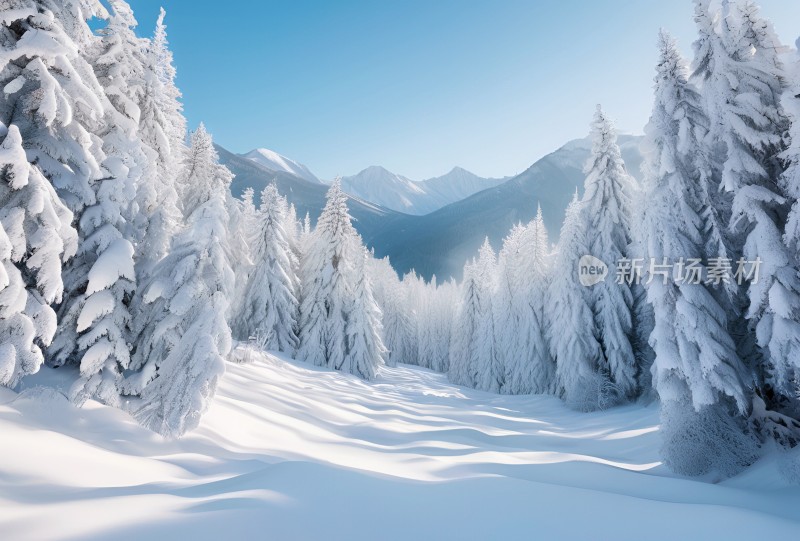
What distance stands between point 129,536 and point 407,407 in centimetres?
1569

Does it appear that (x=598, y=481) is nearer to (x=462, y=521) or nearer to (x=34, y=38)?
(x=462, y=521)

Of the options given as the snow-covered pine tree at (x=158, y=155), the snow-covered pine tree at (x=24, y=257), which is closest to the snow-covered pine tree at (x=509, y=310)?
the snow-covered pine tree at (x=158, y=155)

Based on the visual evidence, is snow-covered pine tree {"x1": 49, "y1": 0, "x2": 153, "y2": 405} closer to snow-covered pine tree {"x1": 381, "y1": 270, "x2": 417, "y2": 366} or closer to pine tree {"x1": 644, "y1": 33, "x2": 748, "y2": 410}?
pine tree {"x1": 644, "y1": 33, "x2": 748, "y2": 410}

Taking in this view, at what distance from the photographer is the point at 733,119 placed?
32.3 feet

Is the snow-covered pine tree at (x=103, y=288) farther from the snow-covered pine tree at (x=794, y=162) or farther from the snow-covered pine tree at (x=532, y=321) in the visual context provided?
the snow-covered pine tree at (x=532, y=321)

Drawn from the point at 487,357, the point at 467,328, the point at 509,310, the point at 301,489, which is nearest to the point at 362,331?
the point at 487,357

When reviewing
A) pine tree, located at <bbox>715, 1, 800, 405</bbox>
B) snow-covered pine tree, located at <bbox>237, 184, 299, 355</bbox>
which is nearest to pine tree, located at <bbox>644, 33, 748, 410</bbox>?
pine tree, located at <bbox>715, 1, 800, 405</bbox>

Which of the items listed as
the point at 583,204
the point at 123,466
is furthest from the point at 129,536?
the point at 583,204

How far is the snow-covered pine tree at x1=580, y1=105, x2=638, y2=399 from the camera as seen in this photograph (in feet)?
69.9

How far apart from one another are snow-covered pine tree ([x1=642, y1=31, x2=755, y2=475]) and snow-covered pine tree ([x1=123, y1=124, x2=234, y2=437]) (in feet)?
37.8

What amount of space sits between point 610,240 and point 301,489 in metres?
22.4

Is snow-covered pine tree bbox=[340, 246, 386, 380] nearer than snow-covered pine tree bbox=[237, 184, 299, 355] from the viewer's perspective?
No

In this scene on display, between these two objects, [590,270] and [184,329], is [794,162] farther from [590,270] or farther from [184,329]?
[184,329]

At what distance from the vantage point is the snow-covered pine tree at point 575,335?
70.1ft
